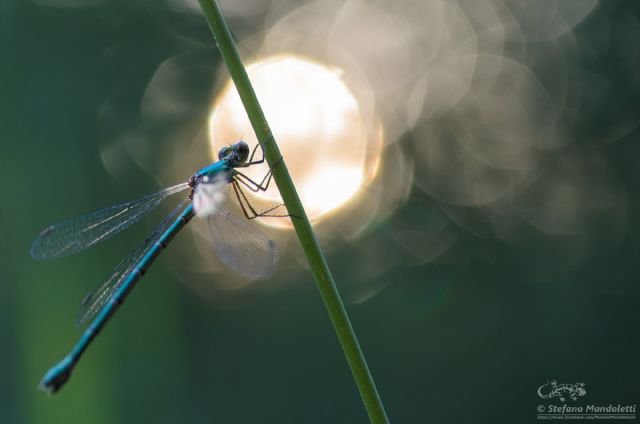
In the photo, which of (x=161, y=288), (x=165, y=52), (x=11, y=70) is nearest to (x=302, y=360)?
(x=161, y=288)

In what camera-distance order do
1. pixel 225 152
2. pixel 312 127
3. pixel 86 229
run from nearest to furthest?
1. pixel 225 152
2. pixel 86 229
3. pixel 312 127

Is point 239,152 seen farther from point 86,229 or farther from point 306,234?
point 306,234

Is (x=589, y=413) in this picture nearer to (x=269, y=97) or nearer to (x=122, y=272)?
(x=122, y=272)

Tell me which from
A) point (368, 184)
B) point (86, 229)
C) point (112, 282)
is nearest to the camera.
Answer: point (112, 282)

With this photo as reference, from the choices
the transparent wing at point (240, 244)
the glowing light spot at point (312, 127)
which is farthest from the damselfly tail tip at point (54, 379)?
the glowing light spot at point (312, 127)

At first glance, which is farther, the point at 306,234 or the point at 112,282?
the point at 112,282

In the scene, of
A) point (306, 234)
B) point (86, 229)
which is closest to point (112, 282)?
point (86, 229)

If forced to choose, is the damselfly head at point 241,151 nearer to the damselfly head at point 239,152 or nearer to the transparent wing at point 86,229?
the damselfly head at point 239,152
